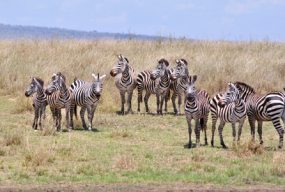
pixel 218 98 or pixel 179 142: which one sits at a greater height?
pixel 218 98

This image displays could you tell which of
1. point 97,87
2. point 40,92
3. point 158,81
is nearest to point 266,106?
point 97,87

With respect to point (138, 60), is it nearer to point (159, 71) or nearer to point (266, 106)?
point (159, 71)

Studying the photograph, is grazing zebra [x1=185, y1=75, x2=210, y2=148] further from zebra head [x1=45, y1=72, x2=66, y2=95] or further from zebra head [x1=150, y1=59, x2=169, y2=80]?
zebra head [x1=150, y1=59, x2=169, y2=80]

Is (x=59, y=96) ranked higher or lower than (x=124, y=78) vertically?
lower

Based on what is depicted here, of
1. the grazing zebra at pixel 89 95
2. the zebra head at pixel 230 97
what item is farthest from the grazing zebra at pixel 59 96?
the zebra head at pixel 230 97

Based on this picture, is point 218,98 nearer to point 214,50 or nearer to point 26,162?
point 26,162

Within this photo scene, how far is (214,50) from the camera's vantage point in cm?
2983

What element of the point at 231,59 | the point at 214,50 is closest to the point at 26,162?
the point at 231,59

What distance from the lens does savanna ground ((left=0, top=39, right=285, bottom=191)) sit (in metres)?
10.9

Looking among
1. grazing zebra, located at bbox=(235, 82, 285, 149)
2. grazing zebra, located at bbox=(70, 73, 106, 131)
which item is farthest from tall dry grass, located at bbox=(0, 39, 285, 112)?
grazing zebra, located at bbox=(235, 82, 285, 149)

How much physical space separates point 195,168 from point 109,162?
1.77 m

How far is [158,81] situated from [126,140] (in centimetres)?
557

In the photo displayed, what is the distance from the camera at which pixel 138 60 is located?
26.8 metres

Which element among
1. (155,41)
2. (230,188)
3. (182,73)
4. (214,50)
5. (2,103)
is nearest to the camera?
(230,188)
